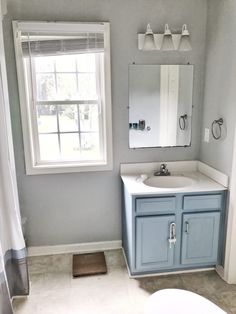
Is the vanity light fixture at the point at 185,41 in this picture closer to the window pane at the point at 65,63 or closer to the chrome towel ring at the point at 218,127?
the chrome towel ring at the point at 218,127

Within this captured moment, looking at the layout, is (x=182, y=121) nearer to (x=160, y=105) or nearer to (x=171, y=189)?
(x=160, y=105)

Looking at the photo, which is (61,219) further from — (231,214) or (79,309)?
(231,214)

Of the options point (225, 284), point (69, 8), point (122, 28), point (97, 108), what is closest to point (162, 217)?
point (225, 284)

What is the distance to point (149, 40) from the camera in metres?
2.39

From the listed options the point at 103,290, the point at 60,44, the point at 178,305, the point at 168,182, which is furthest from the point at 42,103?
the point at 178,305

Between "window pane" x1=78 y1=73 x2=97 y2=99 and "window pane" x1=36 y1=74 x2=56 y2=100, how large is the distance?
0.25 m

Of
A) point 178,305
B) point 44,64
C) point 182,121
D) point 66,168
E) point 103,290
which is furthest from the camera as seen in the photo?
point 182,121

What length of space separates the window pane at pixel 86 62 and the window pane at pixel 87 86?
46mm

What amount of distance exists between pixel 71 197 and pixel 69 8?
1.72 metres

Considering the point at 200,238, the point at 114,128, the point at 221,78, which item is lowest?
the point at 200,238

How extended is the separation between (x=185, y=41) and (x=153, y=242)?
1.79 metres

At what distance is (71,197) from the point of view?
8.78 feet

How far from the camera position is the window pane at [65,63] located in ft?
8.10

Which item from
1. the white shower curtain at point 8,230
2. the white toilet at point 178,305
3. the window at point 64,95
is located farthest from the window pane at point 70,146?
the white toilet at point 178,305
